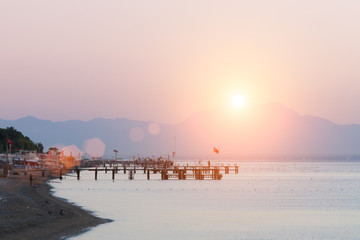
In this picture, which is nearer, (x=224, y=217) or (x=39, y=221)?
(x=39, y=221)

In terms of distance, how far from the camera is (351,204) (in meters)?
83.5

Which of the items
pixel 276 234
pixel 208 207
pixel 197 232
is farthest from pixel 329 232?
pixel 208 207

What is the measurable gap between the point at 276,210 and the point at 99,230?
96.4 feet

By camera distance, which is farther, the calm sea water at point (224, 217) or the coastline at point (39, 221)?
the calm sea water at point (224, 217)

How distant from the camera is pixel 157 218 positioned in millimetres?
61656

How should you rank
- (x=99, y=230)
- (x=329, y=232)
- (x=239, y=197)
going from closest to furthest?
(x=99, y=230) < (x=329, y=232) < (x=239, y=197)

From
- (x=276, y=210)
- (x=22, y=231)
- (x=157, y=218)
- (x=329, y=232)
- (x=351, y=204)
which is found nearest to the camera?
(x=22, y=231)

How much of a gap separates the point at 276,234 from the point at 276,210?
833 inches

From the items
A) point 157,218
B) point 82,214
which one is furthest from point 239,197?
point 82,214

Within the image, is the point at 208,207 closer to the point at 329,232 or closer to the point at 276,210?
the point at 276,210

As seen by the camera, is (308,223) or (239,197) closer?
(308,223)

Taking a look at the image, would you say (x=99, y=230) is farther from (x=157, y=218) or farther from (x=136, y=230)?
(x=157, y=218)

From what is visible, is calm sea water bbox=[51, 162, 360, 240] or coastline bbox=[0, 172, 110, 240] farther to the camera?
calm sea water bbox=[51, 162, 360, 240]

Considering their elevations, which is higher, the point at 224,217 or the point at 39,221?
the point at 39,221
